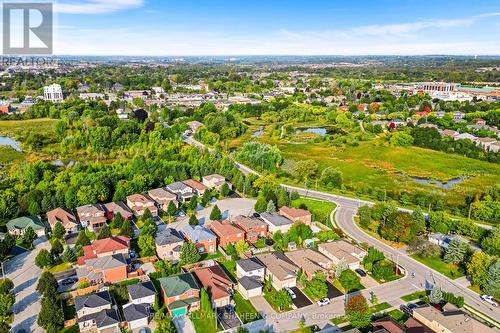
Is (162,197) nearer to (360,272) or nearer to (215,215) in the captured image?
(215,215)

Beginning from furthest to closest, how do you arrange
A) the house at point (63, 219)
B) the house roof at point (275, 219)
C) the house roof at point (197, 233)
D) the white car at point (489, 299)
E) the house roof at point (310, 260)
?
the house roof at point (275, 219)
the house at point (63, 219)
the house roof at point (197, 233)
the house roof at point (310, 260)
the white car at point (489, 299)

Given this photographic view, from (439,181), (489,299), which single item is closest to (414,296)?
(489,299)

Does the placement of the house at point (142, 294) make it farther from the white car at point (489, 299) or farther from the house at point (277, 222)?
the white car at point (489, 299)

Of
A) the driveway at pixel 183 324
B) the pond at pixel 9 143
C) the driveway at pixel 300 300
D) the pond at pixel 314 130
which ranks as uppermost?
the pond at pixel 314 130

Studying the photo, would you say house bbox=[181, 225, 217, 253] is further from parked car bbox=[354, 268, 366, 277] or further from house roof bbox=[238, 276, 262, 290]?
parked car bbox=[354, 268, 366, 277]

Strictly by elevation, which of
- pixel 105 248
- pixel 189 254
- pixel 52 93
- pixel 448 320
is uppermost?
pixel 52 93

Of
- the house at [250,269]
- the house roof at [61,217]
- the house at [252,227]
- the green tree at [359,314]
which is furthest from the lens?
the house roof at [61,217]

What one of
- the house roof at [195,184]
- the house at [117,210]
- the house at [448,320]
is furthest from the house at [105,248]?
the house at [448,320]
